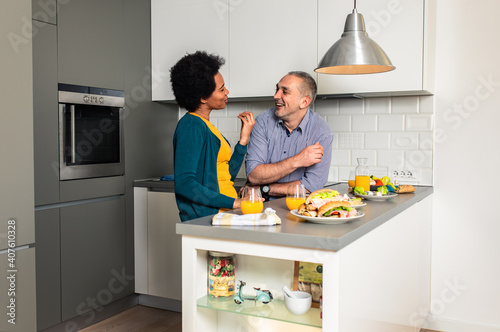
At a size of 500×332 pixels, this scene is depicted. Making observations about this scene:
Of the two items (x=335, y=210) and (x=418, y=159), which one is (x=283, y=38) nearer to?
(x=418, y=159)

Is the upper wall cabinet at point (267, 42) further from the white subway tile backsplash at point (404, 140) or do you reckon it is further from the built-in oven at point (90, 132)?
the built-in oven at point (90, 132)

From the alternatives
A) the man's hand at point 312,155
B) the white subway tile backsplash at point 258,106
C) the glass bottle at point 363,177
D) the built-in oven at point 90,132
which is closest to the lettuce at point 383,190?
the glass bottle at point 363,177

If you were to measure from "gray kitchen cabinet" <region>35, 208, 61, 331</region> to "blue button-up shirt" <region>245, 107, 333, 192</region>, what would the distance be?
122cm

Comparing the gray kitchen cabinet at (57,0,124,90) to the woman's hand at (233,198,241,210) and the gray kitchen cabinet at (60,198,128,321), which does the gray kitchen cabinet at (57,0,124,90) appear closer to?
the gray kitchen cabinet at (60,198,128,321)

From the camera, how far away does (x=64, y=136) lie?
2936 millimetres

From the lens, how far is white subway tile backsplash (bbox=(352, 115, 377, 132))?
3291mm

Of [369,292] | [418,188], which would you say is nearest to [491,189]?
[418,188]

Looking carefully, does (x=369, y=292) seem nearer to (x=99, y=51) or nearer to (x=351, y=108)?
(x=351, y=108)

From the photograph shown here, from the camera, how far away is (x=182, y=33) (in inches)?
141

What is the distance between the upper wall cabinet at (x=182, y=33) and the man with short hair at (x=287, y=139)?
876mm

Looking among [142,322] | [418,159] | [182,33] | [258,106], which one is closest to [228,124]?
[258,106]

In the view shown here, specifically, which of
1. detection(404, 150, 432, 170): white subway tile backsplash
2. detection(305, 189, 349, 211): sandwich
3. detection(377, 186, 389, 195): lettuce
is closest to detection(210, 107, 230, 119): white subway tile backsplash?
detection(404, 150, 432, 170): white subway tile backsplash

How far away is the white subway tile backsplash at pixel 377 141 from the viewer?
3.25 meters

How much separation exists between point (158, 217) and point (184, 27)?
1.41 m
